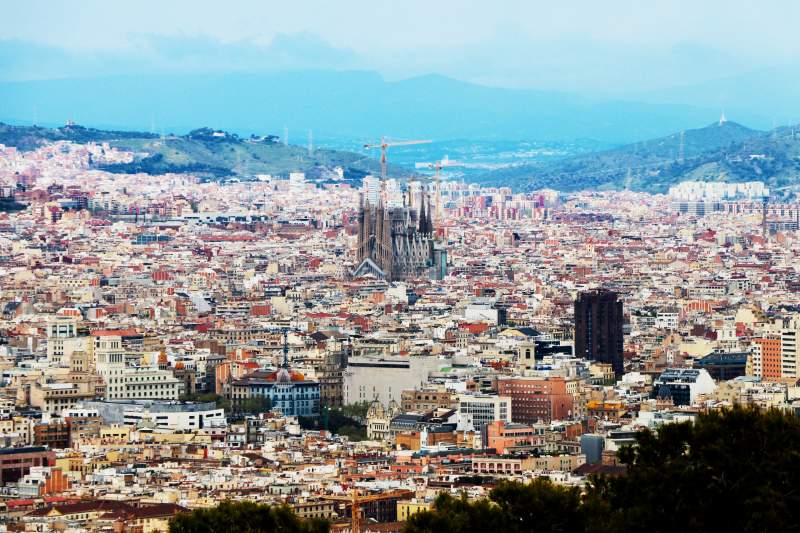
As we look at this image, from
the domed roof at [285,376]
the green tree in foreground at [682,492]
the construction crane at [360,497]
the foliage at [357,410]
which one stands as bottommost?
the foliage at [357,410]

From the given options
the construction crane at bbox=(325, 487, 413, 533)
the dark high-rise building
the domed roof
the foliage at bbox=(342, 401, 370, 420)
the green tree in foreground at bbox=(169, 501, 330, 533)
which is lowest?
the foliage at bbox=(342, 401, 370, 420)

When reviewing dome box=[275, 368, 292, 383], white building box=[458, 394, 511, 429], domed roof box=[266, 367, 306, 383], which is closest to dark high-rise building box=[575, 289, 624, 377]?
domed roof box=[266, 367, 306, 383]

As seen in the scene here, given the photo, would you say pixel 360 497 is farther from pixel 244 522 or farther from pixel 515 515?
pixel 515 515

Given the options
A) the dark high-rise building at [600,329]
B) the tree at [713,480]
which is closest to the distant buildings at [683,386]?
the dark high-rise building at [600,329]

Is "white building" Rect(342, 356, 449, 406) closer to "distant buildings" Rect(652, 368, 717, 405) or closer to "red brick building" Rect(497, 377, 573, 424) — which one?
"red brick building" Rect(497, 377, 573, 424)

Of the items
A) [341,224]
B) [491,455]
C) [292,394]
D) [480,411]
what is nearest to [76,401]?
[292,394]

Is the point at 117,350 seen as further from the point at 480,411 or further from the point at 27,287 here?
the point at 27,287

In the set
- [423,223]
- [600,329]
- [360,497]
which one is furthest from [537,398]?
[423,223]

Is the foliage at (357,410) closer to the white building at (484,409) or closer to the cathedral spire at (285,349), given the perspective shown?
the white building at (484,409)
